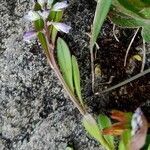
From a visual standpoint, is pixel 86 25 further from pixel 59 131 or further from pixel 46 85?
pixel 59 131

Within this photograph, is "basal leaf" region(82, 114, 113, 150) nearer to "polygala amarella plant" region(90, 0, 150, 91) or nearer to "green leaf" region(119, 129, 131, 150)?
"green leaf" region(119, 129, 131, 150)

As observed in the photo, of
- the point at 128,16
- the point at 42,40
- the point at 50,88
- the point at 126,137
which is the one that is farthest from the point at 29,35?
the point at 126,137

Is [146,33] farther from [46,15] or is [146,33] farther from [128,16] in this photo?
[46,15]

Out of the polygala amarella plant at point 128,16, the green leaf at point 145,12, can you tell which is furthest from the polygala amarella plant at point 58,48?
the green leaf at point 145,12

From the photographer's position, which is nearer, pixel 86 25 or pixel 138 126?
pixel 138 126

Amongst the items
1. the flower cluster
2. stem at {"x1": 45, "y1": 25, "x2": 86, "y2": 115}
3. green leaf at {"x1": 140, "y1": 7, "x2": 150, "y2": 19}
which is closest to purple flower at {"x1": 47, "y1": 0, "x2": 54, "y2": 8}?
the flower cluster

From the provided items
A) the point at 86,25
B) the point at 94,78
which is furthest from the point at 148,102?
the point at 86,25

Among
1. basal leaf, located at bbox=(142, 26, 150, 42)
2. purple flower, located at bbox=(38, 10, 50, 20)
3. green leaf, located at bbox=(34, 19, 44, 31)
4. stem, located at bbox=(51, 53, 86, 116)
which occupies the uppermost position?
purple flower, located at bbox=(38, 10, 50, 20)
